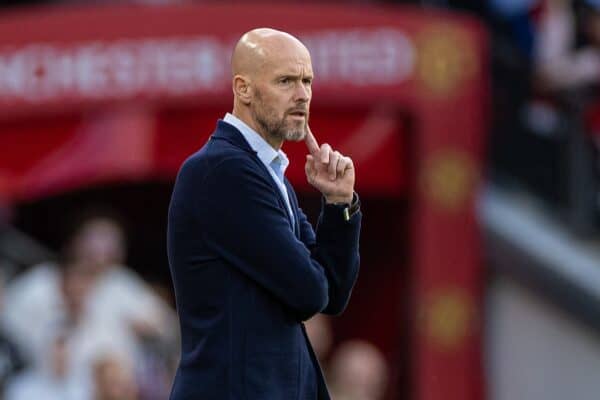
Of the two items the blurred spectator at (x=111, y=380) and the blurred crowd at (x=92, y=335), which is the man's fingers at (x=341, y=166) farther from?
the blurred crowd at (x=92, y=335)

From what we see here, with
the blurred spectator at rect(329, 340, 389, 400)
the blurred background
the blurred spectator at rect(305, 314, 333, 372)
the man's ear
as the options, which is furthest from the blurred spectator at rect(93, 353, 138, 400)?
the man's ear

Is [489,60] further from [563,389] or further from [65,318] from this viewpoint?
[65,318]

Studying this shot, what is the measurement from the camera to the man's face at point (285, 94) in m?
4.36

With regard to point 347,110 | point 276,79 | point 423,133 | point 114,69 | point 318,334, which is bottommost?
point 318,334

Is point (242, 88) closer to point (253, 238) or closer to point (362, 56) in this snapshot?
point (253, 238)

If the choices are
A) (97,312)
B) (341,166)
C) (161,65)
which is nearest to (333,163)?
(341,166)

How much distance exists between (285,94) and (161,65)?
289 inches

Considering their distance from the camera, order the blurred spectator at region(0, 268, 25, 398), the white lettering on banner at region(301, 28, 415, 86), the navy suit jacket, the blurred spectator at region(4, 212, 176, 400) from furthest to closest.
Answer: the white lettering on banner at region(301, 28, 415, 86)
the blurred spectator at region(4, 212, 176, 400)
the blurred spectator at region(0, 268, 25, 398)
the navy suit jacket

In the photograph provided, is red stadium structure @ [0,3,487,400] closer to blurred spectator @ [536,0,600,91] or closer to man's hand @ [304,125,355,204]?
blurred spectator @ [536,0,600,91]

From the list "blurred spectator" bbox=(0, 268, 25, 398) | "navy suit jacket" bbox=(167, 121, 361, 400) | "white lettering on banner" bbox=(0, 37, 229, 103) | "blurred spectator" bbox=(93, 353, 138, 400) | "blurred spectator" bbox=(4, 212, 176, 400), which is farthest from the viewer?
"white lettering on banner" bbox=(0, 37, 229, 103)

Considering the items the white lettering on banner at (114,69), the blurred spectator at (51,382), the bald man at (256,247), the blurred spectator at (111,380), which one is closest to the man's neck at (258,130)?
the bald man at (256,247)

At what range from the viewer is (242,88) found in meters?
4.40

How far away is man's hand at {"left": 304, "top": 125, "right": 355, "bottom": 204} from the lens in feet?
14.4

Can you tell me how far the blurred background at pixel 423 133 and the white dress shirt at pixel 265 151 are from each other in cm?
665
